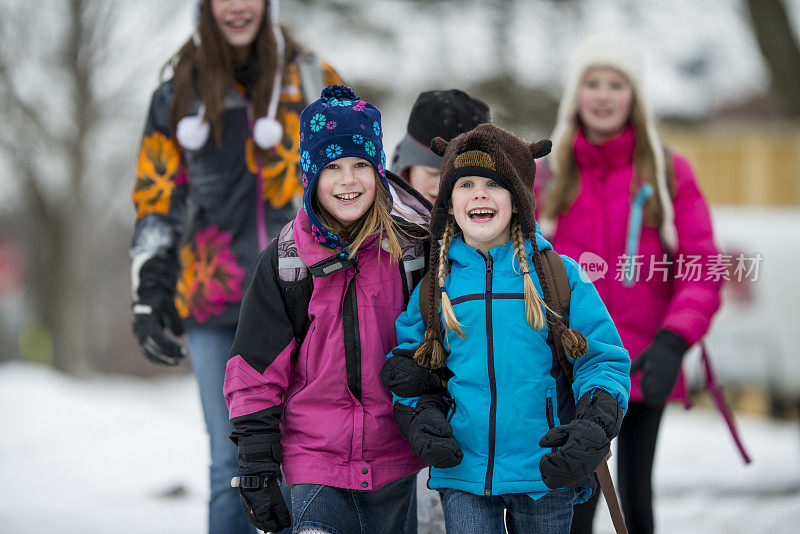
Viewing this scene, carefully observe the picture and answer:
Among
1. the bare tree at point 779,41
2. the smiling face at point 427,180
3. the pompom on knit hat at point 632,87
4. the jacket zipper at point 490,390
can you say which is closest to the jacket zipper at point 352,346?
the jacket zipper at point 490,390

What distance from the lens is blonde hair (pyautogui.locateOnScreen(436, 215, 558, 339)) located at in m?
2.22

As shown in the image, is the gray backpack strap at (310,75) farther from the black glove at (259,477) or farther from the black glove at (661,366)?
the black glove at (661,366)

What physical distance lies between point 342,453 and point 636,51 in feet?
6.62

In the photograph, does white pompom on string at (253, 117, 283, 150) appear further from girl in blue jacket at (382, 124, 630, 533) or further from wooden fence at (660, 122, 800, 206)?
wooden fence at (660, 122, 800, 206)

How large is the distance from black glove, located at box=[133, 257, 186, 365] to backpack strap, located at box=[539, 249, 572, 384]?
A: 4.92ft

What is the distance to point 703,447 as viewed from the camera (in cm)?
654

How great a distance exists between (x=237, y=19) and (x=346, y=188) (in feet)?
3.46

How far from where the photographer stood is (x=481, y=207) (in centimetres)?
231

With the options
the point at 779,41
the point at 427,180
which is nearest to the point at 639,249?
the point at 427,180

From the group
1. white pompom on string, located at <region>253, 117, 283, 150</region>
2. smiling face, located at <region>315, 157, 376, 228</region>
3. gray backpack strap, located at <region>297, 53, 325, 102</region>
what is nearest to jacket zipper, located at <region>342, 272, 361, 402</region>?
smiling face, located at <region>315, 157, 376, 228</region>

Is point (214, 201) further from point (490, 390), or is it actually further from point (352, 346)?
point (490, 390)

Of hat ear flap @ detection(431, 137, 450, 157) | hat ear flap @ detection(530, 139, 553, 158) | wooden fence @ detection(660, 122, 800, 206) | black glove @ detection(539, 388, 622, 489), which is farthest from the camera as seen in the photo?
wooden fence @ detection(660, 122, 800, 206)

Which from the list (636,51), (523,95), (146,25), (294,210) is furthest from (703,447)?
(146,25)

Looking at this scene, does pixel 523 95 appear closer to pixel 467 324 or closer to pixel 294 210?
pixel 294 210
